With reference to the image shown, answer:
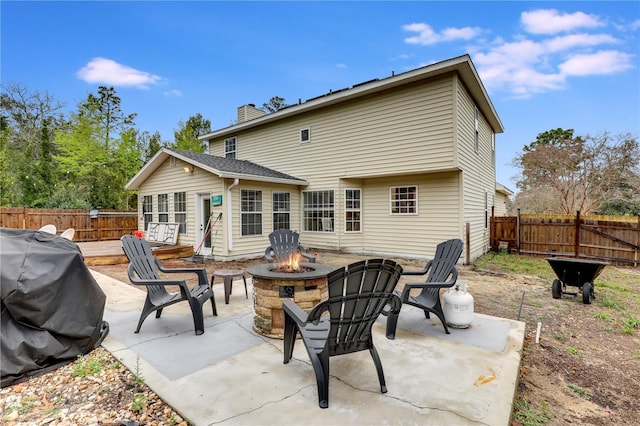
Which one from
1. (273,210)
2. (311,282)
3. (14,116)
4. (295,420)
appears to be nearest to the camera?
(295,420)

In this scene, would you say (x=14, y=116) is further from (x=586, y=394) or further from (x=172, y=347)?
(x=586, y=394)

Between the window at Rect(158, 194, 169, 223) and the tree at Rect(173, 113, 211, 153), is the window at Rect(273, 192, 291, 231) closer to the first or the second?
the window at Rect(158, 194, 169, 223)

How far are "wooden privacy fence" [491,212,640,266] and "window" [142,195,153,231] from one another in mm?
12738

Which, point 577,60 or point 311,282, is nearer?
point 311,282

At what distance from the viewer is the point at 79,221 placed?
516 inches

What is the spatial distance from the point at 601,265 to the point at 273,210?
7.98 m

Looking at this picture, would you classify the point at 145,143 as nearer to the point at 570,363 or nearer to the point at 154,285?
the point at 154,285

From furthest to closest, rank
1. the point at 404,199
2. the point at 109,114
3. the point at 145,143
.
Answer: the point at 145,143 → the point at 109,114 → the point at 404,199

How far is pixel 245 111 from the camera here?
1325 centimetres

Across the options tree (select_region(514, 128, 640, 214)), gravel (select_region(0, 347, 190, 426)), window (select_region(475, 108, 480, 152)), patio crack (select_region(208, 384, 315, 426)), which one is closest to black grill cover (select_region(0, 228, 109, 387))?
gravel (select_region(0, 347, 190, 426))

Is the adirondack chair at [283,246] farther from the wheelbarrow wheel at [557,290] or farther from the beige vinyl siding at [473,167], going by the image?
the beige vinyl siding at [473,167]

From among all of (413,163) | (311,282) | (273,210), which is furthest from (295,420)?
(273,210)

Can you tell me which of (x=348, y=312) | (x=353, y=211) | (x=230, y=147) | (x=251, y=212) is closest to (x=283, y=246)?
(x=348, y=312)

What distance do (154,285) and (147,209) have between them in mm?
9413
